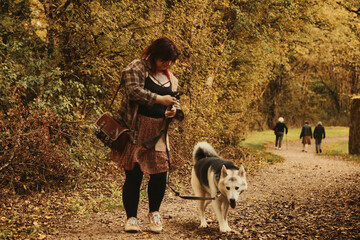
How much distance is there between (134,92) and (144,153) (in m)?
0.72

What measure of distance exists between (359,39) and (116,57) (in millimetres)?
18580

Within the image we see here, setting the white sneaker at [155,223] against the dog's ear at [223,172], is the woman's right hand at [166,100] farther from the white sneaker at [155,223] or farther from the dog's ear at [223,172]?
the white sneaker at [155,223]

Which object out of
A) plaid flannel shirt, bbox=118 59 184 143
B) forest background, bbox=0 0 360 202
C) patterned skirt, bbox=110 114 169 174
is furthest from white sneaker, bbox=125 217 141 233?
forest background, bbox=0 0 360 202

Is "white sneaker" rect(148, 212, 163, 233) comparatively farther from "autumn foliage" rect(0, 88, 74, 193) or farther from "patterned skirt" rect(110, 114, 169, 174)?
"autumn foliage" rect(0, 88, 74, 193)

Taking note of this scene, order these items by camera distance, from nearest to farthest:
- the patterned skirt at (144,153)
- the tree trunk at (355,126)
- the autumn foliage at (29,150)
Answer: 1. the patterned skirt at (144,153)
2. the autumn foliage at (29,150)
3. the tree trunk at (355,126)

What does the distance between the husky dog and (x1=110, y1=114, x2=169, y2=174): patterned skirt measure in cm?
76

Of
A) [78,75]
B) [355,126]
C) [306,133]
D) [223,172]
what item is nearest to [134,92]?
[223,172]

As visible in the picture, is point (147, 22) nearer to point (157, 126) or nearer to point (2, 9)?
point (2, 9)

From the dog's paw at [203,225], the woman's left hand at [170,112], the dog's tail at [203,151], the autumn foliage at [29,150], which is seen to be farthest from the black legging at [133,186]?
the autumn foliage at [29,150]

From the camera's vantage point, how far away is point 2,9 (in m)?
8.02

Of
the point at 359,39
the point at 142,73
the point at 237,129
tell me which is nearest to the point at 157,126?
the point at 142,73

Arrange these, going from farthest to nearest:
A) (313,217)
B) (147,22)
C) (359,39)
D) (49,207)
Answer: (359,39) < (147,22) < (49,207) < (313,217)

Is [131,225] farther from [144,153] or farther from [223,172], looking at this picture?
[223,172]

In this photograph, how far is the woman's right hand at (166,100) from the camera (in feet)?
13.6
